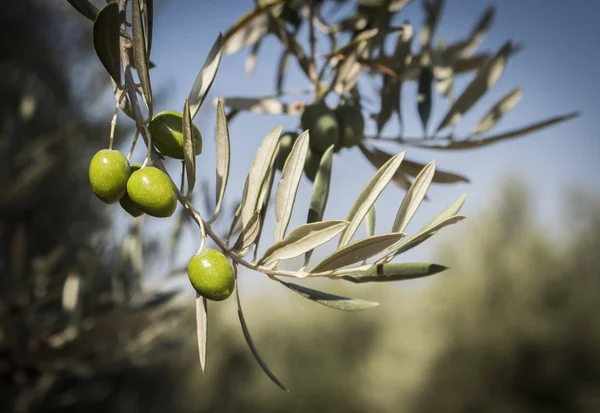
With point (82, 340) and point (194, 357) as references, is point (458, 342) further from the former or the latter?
point (82, 340)

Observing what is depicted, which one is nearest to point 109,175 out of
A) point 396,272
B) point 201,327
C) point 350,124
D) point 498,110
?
point 201,327

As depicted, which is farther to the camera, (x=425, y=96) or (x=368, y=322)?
(x=368, y=322)

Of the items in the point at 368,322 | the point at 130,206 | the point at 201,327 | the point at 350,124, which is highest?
the point at 350,124

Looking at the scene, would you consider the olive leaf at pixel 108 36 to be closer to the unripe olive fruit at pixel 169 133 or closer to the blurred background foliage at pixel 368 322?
the unripe olive fruit at pixel 169 133

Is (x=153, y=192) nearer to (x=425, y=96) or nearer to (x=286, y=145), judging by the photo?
(x=286, y=145)

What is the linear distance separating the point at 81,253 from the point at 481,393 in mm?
8904

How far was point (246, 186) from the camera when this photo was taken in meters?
0.46

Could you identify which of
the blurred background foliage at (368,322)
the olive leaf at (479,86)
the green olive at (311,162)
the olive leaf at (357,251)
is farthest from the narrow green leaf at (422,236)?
the blurred background foliage at (368,322)

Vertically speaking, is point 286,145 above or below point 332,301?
above

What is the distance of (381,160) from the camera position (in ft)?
2.27

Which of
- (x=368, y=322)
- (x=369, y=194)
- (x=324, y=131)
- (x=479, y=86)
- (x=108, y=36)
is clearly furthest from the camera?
(x=368, y=322)

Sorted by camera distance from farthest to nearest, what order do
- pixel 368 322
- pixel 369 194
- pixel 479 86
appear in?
pixel 368 322
pixel 479 86
pixel 369 194

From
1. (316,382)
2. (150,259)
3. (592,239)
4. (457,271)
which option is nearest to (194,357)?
(150,259)

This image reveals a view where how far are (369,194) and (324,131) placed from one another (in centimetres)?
18
